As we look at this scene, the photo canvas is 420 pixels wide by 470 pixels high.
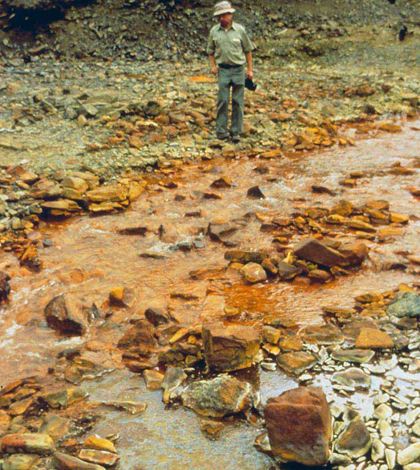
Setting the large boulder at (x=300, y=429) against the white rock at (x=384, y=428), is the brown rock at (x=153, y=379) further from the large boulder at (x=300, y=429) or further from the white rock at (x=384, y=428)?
the white rock at (x=384, y=428)

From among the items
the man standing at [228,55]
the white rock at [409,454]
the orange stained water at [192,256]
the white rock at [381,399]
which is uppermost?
the man standing at [228,55]

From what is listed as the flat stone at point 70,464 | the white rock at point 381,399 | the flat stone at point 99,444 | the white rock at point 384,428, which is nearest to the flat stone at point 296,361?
the white rock at point 381,399

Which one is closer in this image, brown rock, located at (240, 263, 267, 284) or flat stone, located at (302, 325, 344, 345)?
flat stone, located at (302, 325, 344, 345)

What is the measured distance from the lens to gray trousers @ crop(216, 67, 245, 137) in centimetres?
791

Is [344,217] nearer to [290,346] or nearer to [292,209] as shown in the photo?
[292,209]

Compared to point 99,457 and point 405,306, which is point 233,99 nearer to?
point 405,306

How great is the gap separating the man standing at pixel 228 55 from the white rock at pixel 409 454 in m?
6.10

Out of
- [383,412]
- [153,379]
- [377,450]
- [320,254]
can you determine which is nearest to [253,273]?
[320,254]

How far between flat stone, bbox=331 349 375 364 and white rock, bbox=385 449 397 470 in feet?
2.60

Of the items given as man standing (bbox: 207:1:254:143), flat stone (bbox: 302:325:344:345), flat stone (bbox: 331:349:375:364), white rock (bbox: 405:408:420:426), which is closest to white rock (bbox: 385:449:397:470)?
white rock (bbox: 405:408:420:426)

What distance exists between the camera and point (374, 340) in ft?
11.7

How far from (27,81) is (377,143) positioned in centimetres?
726

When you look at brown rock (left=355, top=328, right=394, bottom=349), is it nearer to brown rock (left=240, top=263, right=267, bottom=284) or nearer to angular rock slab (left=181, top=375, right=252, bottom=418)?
angular rock slab (left=181, top=375, right=252, bottom=418)

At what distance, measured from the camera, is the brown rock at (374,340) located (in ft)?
11.6
